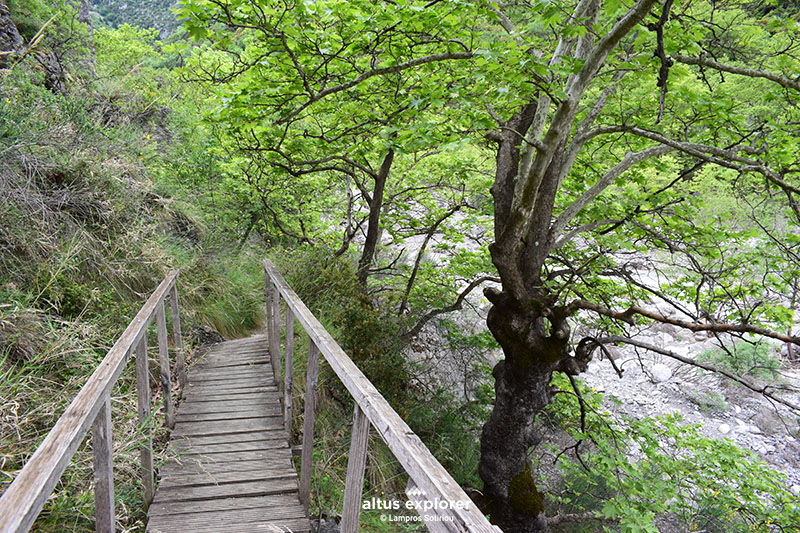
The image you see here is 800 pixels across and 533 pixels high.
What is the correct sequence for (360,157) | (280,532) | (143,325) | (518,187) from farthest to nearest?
(360,157), (518,187), (143,325), (280,532)

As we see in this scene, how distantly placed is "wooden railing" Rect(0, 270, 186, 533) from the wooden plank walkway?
28 cm

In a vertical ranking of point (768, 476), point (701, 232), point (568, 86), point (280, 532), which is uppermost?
point (568, 86)

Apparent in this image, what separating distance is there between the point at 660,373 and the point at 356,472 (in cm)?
1296

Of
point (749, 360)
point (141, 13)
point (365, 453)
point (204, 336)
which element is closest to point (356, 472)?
point (365, 453)

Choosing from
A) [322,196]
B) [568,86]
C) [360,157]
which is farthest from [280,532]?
[322,196]

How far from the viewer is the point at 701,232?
5.00 meters

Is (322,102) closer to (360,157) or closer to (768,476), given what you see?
(360,157)

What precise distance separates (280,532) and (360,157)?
5723 millimetres

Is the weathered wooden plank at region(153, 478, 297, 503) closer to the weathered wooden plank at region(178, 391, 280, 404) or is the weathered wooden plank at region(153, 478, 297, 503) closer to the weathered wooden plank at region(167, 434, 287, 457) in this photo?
the weathered wooden plank at region(167, 434, 287, 457)

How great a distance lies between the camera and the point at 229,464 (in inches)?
142

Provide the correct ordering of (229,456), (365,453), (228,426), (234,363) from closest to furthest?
(365,453) → (229,456) → (228,426) → (234,363)

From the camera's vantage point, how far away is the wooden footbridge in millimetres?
1339

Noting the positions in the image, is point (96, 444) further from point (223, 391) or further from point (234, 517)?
point (223, 391)

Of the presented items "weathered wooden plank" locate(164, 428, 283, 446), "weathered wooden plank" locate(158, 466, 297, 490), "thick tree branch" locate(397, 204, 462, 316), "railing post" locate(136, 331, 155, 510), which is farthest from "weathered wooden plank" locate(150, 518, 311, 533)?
"thick tree branch" locate(397, 204, 462, 316)
